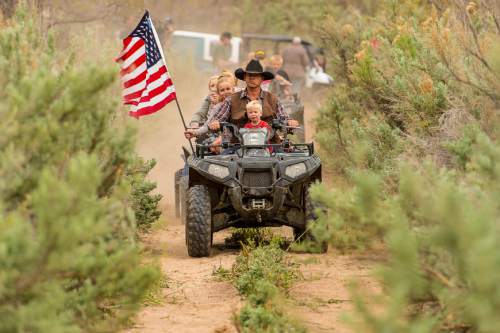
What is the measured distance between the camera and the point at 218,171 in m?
10.7

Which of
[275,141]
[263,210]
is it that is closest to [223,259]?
[263,210]

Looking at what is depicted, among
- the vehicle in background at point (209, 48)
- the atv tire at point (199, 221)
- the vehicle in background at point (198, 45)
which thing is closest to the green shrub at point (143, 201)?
the atv tire at point (199, 221)

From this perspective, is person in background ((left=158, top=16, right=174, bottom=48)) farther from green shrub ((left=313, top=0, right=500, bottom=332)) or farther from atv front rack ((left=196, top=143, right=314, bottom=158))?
atv front rack ((left=196, top=143, right=314, bottom=158))

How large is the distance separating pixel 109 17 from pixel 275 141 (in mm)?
12602

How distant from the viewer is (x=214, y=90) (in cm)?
1380

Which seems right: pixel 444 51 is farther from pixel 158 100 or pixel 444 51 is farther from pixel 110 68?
pixel 110 68

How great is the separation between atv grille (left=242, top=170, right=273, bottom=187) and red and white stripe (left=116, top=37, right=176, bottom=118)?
1.83 meters

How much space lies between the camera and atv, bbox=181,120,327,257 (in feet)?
35.1

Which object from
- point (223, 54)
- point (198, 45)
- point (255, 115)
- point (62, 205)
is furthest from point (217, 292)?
point (198, 45)

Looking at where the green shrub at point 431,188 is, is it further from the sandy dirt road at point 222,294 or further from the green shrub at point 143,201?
the green shrub at point 143,201

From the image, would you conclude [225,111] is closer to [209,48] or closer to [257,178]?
[257,178]

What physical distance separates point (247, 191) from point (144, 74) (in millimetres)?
2251

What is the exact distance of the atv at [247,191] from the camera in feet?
35.1

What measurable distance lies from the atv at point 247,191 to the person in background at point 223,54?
1722 cm
